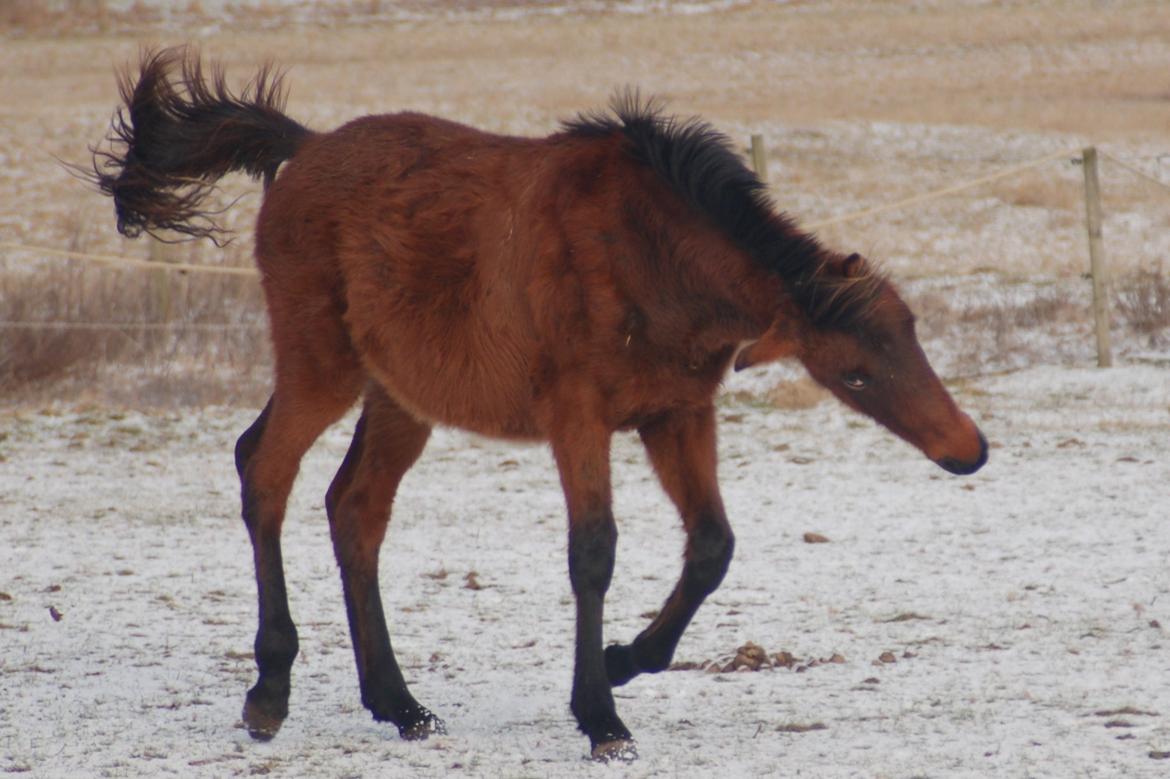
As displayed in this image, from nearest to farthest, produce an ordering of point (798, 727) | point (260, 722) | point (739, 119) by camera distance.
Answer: point (798, 727), point (260, 722), point (739, 119)

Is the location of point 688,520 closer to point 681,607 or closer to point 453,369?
point 681,607

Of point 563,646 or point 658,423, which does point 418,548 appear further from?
point 658,423

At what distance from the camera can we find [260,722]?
4.71m

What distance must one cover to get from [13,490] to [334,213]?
459 cm

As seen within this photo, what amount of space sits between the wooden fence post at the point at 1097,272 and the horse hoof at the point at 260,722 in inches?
333

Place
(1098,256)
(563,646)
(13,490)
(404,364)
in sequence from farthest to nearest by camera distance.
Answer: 1. (1098,256)
2. (13,490)
3. (563,646)
4. (404,364)

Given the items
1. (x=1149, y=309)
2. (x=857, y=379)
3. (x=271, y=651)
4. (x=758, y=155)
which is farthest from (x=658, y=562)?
(x=1149, y=309)

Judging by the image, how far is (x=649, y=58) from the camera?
114 feet

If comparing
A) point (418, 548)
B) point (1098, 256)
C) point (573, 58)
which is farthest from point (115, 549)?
point (573, 58)

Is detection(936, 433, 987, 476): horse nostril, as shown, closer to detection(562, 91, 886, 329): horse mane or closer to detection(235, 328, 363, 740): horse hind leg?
detection(562, 91, 886, 329): horse mane

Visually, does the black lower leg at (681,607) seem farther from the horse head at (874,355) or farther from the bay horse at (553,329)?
the horse head at (874,355)

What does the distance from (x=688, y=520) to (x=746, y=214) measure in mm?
989

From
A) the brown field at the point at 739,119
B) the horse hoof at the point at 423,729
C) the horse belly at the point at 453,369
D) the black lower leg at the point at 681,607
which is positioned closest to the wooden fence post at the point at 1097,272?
the brown field at the point at 739,119

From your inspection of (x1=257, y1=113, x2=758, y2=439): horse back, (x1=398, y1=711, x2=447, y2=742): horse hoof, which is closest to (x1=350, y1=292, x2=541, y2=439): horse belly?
(x1=257, y1=113, x2=758, y2=439): horse back
